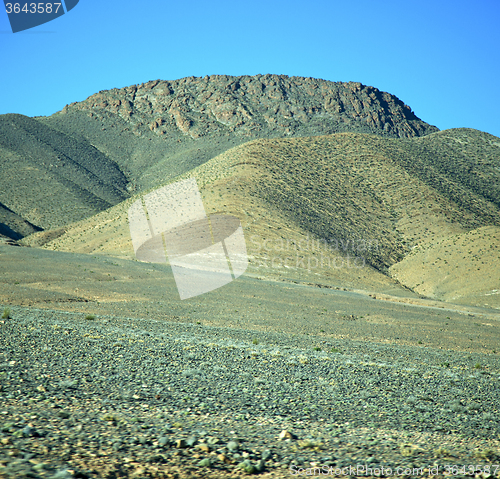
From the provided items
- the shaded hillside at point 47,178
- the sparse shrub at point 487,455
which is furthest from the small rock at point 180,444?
the shaded hillside at point 47,178

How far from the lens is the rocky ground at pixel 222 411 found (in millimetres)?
4980

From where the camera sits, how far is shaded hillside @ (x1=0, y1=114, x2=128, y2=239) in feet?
264

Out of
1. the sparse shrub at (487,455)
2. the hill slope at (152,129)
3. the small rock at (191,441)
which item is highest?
the hill slope at (152,129)

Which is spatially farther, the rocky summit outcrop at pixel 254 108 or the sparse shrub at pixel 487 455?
the rocky summit outcrop at pixel 254 108

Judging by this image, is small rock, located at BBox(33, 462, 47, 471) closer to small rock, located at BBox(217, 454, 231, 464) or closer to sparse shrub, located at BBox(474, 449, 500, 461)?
small rock, located at BBox(217, 454, 231, 464)

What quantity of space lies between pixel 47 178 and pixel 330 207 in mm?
62714

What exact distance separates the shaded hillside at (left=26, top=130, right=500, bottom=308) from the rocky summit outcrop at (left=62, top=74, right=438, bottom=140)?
176 feet

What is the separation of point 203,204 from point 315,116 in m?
96.5

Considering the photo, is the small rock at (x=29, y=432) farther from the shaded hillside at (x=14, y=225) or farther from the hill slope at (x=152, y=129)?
the hill slope at (x=152, y=129)

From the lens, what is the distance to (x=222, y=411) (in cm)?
725

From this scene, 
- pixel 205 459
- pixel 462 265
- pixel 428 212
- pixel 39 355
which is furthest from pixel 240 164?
pixel 205 459

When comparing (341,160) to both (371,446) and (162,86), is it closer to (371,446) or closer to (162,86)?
(371,446)

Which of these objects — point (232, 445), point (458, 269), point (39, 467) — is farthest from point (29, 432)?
point (458, 269)

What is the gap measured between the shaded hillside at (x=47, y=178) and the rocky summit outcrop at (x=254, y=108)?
95.7 feet
